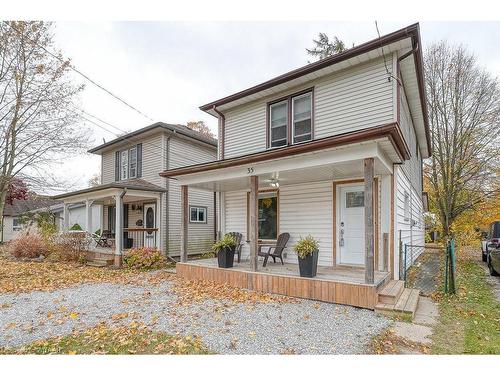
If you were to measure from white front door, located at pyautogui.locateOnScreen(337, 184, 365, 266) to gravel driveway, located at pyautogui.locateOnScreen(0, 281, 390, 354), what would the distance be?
226 cm

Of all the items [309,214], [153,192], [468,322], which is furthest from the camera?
[153,192]

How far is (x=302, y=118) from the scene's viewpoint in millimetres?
8711

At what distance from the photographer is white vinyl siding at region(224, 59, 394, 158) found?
7234 millimetres

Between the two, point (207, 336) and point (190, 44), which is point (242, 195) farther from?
point (207, 336)

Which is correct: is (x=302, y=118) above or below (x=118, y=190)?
above

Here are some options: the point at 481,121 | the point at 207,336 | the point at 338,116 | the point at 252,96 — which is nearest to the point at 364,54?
the point at 338,116

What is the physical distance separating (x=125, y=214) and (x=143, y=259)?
Answer: 529 cm

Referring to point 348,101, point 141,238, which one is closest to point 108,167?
point 141,238

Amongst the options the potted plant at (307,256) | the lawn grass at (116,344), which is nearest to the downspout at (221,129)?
the potted plant at (307,256)

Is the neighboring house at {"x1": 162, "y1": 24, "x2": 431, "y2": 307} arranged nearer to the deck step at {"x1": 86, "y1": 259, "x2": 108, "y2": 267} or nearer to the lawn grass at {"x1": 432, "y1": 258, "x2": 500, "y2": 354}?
the lawn grass at {"x1": 432, "y1": 258, "x2": 500, "y2": 354}

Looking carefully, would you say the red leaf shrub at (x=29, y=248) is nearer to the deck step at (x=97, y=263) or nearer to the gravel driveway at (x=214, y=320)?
the deck step at (x=97, y=263)

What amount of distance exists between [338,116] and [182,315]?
603cm

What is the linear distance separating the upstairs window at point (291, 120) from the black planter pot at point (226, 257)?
3430mm

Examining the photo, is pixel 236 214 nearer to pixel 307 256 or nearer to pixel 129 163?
pixel 307 256
